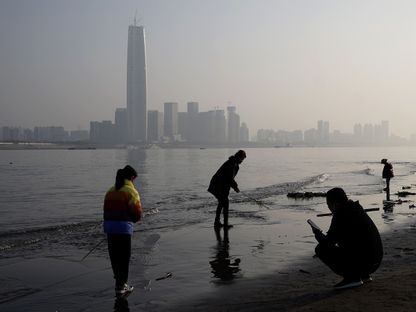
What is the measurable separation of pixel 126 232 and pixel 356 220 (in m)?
3.04

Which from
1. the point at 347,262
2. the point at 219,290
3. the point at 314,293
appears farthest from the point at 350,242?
the point at 219,290

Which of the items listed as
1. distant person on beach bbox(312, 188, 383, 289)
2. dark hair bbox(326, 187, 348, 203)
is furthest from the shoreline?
dark hair bbox(326, 187, 348, 203)

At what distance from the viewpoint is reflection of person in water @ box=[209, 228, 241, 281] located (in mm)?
7797

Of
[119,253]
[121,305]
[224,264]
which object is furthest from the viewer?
[224,264]

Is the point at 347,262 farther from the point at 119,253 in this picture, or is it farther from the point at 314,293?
the point at 119,253

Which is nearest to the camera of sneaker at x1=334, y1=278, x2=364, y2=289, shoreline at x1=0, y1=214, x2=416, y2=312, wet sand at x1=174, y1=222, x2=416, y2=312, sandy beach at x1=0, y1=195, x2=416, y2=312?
wet sand at x1=174, y1=222, x2=416, y2=312

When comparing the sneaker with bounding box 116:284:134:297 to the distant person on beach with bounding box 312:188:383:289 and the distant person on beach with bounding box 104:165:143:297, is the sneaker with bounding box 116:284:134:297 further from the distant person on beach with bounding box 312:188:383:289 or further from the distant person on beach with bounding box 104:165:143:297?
the distant person on beach with bounding box 312:188:383:289

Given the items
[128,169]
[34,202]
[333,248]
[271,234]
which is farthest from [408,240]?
[34,202]

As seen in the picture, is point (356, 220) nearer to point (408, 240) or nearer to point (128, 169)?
point (128, 169)

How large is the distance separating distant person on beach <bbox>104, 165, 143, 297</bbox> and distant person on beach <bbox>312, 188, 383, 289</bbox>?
2.46 m

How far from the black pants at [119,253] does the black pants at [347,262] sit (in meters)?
2.63

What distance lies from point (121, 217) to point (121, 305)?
115 cm

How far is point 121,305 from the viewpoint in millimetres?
6273

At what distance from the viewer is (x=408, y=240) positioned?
10.5 meters
